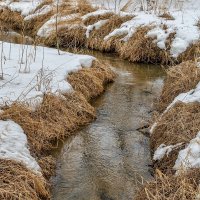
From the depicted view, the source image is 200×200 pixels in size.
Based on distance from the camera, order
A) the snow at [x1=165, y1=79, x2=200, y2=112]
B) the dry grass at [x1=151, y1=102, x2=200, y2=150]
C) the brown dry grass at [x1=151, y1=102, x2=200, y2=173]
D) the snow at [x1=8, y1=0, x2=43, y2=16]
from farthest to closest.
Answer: the snow at [x1=8, y1=0, x2=43, y2=16] < the snow at [x1=165, y1=79, x2=200, y2=112] < the dry grass at [x1=151, y1=102, x2=200, y2=150] < the brown dry grass at [x1=151, y1=102, x2=200, y2=173]

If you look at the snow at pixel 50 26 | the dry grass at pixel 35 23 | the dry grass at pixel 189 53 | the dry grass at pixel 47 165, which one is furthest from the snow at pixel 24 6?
the dry grass at pixel 47 165

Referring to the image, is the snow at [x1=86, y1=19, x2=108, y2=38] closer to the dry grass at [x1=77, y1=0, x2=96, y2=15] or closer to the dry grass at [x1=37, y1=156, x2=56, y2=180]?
the dry grass at [x1=77, y1=0, x2=96, y2=15]

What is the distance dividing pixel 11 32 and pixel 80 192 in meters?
8.72

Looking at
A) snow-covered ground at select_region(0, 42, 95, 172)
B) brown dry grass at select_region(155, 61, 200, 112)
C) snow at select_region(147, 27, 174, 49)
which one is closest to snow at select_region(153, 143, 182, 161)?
snow-covered ground at select_region(0, 42, 95, 172)

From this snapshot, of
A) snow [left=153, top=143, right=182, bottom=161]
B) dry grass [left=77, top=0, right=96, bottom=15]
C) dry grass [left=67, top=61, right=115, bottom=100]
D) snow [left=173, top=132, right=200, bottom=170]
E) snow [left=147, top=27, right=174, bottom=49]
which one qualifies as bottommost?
snow [left=153, top=143, right=182, bottom=161]

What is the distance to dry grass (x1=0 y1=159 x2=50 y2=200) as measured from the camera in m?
4.12

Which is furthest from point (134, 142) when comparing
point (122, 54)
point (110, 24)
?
point (110, 24)

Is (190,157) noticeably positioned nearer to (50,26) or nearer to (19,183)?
(19,183)

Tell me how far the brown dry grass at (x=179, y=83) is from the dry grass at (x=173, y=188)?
9.03 feet

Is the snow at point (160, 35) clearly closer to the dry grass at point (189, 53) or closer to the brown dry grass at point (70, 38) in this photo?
the dry grass at point (189, 53)

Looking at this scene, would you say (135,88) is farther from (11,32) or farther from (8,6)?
(8,6)

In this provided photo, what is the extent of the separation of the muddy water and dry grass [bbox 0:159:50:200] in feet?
0.70

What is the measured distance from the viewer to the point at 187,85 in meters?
6.91

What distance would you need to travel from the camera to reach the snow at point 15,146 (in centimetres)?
465
